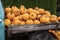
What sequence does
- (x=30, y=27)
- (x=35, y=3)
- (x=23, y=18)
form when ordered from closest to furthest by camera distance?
(x=30, y=27) < (x=23, y=18) < (x=35, y=3)

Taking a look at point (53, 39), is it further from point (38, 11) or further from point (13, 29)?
point (13, 29)

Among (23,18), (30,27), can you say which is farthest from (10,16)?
(30,27)

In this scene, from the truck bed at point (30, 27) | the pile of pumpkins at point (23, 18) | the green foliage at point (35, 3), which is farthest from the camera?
the green foliage at point (35, 3)

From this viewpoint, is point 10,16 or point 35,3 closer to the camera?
point 10,16

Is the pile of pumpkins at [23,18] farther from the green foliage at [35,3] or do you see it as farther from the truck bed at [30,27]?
the green foliage at [35,3]

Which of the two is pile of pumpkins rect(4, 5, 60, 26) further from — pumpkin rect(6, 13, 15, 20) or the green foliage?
the green foliage

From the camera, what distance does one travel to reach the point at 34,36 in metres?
2.92

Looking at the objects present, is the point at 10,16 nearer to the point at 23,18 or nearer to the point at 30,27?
the point at 23,18

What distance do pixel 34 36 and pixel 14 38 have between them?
0.30 m

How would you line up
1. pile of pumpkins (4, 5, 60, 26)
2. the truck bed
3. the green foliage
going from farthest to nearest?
the green foliage, pile of pumpkins (4, 5, 60, 26), the truck bed

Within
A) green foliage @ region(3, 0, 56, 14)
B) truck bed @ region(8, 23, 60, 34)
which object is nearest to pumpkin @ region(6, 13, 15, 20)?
truck bed @ region(8, 23, 60, 34)

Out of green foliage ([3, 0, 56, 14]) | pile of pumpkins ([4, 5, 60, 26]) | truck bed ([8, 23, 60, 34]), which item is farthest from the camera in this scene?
green foliage ([3, 0, 56, 14])

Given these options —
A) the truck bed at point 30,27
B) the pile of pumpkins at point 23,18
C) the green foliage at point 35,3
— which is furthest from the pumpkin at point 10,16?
the green foliage at point 35,3

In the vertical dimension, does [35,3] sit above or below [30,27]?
above
